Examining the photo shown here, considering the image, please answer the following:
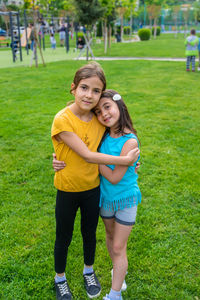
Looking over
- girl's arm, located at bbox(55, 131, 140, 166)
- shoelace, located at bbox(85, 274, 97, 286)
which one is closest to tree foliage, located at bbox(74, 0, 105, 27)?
girl's arm, located at bbox(55, 131, 140, 166)

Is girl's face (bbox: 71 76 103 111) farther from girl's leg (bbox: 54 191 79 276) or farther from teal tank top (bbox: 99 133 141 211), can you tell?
girl's leg (bbox: 54 191 79 276)

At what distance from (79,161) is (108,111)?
382 mm

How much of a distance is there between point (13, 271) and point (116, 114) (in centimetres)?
A: 164

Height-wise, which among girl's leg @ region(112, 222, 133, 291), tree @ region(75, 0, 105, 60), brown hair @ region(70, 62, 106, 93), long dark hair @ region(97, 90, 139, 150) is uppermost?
tree @ region(75, 0, 105, 60)

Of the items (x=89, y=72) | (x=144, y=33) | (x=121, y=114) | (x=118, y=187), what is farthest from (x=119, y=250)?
(x=144, y=33)

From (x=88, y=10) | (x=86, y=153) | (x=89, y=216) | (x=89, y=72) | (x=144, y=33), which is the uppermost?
(x=88, y=10)

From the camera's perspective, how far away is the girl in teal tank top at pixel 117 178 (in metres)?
1.96

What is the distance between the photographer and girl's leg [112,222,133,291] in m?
2.02

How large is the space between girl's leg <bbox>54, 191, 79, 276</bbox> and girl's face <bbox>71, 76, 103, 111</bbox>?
0.61 m

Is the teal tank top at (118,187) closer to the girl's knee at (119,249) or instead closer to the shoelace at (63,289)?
the girl's knee at (119,249)

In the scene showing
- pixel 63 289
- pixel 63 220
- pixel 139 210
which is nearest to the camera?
pixel 63 220

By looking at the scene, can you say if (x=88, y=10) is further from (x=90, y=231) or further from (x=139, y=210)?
(x=90, y=231)

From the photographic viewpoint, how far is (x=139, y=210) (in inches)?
133

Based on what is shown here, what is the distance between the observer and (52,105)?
295 inches
